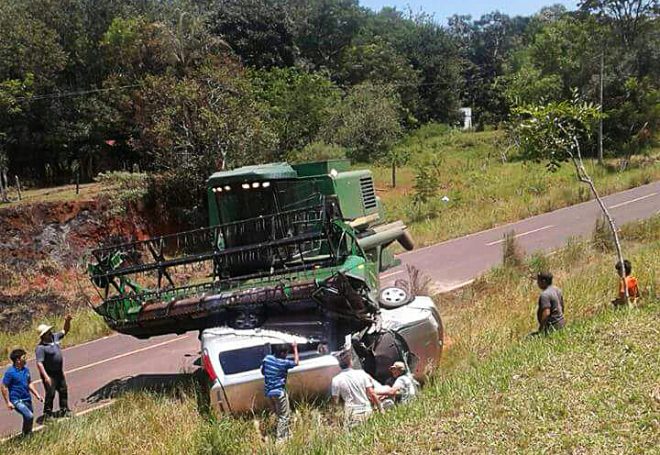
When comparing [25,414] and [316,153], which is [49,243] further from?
[25,414]

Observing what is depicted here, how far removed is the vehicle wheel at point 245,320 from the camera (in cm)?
813

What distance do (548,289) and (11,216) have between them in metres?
21.8

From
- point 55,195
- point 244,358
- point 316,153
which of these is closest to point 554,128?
point 244,358

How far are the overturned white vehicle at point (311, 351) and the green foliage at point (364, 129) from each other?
2732 centimetres

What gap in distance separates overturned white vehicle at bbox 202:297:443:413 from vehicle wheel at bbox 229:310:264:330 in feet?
Answer: 0.60

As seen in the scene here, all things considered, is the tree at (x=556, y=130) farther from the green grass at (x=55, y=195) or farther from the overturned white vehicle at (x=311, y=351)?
the green grass at (x=55, y=195)

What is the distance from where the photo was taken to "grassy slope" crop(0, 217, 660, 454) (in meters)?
5.63

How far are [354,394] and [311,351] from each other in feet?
2.79

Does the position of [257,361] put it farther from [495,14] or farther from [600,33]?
[495,14]

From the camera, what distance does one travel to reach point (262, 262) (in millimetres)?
9633

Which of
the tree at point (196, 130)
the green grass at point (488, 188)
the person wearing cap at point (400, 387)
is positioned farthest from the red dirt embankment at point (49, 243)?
the person wearing cap at point (400, 387)

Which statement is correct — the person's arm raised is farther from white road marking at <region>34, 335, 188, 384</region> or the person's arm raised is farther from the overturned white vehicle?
white road marking at <region>34, 335, 188, 384</region>

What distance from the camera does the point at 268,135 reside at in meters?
27.8

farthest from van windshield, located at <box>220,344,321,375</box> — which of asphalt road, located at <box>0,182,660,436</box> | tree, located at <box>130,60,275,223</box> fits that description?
tree, located at <box>130,60,275,223</box>
